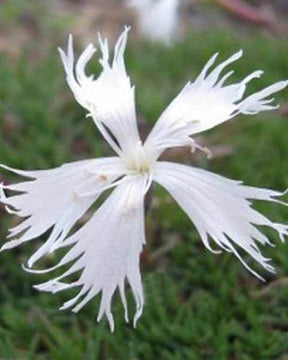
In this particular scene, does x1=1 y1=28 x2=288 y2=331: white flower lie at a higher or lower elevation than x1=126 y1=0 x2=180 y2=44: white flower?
lower

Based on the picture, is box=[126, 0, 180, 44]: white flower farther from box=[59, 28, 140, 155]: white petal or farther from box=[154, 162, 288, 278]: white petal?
box=[154, 162, 288, 278]: white petal

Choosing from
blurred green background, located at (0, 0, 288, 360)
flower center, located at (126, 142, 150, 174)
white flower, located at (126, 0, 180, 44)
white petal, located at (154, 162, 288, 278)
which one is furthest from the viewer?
white flower, located at (126, 0, 180, 44)

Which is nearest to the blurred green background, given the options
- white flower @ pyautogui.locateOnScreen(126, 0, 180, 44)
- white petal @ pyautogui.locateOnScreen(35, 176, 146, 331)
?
white flower @ pyautogui.locateOnScreen(126, 0, 180, 44)

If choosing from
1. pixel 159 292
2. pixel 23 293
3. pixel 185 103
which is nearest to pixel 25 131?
pixel 23 293

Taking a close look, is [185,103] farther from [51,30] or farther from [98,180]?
[51,30]

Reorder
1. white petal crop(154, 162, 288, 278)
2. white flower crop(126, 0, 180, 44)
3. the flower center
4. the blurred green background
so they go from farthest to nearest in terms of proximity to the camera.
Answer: white flower crop(126, 0, 180, 44) < the blurred green background < the flower center < white petal crop(154, 162, 288, 278)

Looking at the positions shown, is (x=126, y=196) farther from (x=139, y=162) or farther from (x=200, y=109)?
(x=200, y=109)

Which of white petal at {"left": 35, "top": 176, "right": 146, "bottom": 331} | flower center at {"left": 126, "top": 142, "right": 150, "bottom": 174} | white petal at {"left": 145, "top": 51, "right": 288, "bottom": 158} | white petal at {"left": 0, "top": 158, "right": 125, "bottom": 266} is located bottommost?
white petal at {"left": 35, "top": 176, "right": 146, "bottom": 331}
